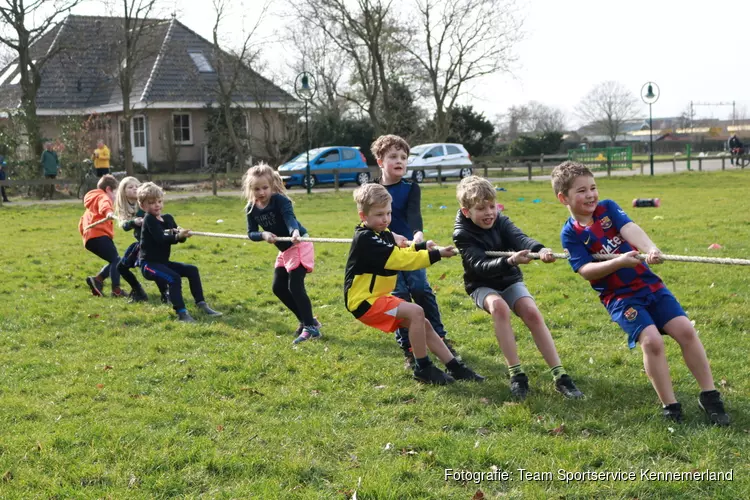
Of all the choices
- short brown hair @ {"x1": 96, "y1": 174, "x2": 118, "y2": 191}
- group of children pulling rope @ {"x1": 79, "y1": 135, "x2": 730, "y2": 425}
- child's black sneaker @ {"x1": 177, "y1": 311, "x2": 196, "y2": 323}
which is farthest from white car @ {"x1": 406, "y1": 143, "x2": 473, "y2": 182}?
group of children pulling rope @ {"x1": 79, "y1": 135, "x2": 730, "y2": 425}

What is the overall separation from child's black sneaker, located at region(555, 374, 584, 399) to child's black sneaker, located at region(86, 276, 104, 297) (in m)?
6.65

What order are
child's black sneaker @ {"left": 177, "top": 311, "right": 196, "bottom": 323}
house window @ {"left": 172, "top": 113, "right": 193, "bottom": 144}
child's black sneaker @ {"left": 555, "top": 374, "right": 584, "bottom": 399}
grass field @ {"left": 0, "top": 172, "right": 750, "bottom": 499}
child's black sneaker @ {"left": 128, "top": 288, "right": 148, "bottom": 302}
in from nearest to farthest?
1. grass field @ {"left": 0, "top": 172, "right": 750, "bottom": 499}
2. child's black sneaker @ {"left": 555, "top": 374, "right": 584, "bottom": 399}
3. child's black sneaker @ {"left": 177, "top": 311, "right": 196, "bottom": 323}
4. child's black sneaker @ {"left": 128, "top": 288, "right": 148, "bottom": 302}
5. house window @ {"left": 172, "top": 113, "right": 193, "bottom": 144}

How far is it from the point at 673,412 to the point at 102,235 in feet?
26.3

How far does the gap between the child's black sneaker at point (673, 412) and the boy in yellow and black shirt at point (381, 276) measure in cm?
167

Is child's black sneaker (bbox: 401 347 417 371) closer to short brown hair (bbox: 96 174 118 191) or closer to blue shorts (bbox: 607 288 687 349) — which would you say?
blue shorts (bbox: 607 288 687 349)

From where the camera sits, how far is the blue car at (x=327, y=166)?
3096cm

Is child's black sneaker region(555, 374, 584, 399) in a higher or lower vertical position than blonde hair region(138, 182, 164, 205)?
lower

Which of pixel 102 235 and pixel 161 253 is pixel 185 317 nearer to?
pixel 161 253

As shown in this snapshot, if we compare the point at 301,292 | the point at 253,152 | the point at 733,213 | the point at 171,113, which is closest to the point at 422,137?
the point at 253,152

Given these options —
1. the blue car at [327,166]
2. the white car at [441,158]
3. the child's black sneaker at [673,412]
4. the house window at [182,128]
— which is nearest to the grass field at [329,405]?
the child's black sneaker at [673,412]

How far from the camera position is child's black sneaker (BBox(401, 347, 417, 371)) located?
21.8 feet

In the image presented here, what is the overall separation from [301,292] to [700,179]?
85.2ft

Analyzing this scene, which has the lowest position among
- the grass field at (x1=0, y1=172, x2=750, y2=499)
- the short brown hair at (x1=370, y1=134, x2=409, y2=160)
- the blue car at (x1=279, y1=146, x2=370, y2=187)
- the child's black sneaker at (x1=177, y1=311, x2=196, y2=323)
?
the grass field at (x1=0, y1=172, x2=750, y2=499)

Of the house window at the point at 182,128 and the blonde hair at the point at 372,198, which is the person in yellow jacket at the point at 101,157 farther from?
the blonde hair at the point at 372,198
